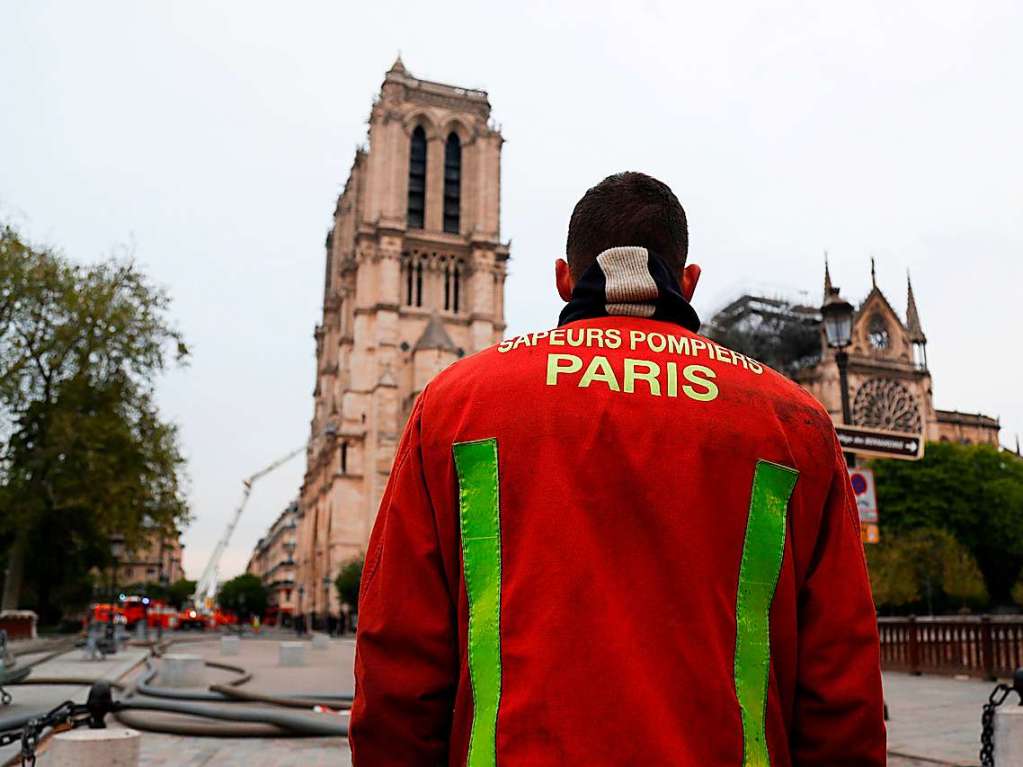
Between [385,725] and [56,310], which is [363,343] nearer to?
[56,310]

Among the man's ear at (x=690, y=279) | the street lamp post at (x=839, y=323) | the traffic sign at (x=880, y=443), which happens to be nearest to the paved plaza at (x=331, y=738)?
the traffic sign at (x=880, y=443)

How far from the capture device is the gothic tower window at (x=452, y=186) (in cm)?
6500

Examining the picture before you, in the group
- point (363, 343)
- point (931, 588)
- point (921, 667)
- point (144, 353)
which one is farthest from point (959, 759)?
point (363, 343)

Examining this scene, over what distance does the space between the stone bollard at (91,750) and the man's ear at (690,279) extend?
4.00 metres

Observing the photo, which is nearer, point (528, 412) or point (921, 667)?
point (528, 412)

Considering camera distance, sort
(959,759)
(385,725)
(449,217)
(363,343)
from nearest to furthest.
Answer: (385,725) < (959,759) < (363,343) < (449,217)

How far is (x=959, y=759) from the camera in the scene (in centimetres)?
682

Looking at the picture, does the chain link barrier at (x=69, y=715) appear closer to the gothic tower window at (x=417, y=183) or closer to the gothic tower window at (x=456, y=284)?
the gothic tower window at (x=456, y=284)

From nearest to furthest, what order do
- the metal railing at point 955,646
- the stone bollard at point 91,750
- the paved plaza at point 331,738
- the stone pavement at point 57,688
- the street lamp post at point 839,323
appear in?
1. the stone bollard at point 91,750
2. the paved plaza at point 331,738
3. the stone pavement at point 57,688
4. the street lamp post at point 839,323
5. the metal railing at point 955,646

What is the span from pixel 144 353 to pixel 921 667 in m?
23.0

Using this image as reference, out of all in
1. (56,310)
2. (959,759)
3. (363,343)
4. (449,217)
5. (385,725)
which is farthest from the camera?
(449,217)

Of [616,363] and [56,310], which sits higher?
[56,310]

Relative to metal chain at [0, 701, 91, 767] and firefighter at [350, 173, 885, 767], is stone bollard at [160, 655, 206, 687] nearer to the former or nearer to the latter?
metal chain at [0, 701, 91, 767]

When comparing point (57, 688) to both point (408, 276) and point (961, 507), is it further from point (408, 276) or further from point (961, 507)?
point (408, 276)
